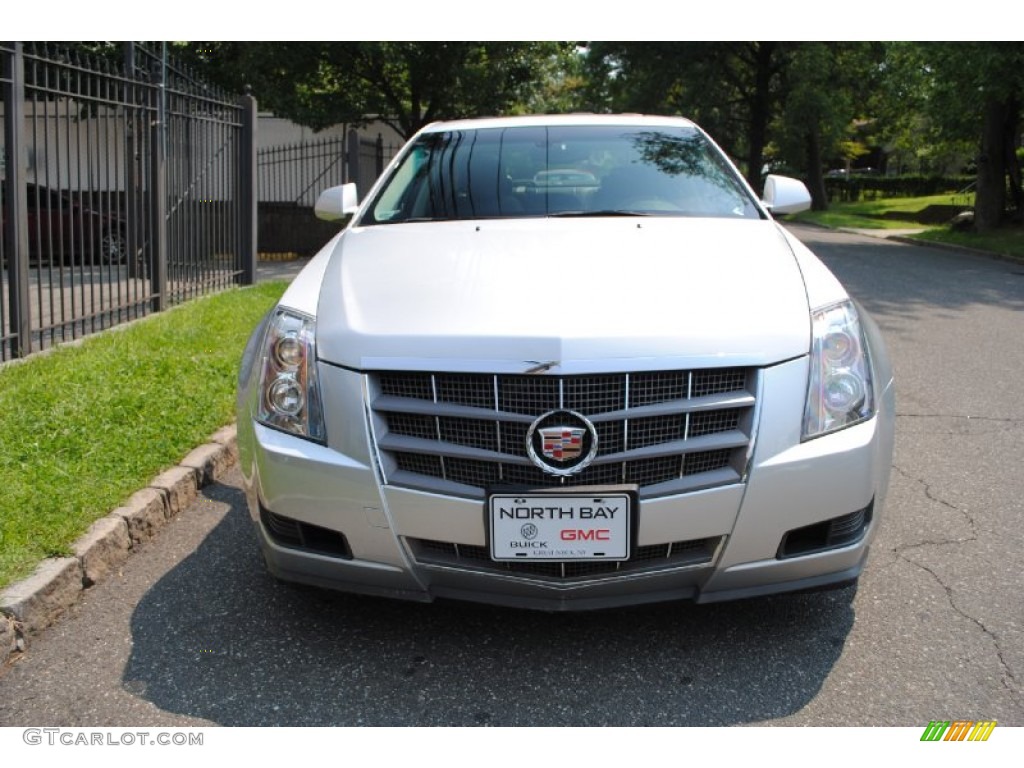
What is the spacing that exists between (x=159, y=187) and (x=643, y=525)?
789 cm

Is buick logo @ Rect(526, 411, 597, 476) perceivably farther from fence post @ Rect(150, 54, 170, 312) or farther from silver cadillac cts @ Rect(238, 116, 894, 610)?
fence post @ Rect(150, 54, 170, 312)

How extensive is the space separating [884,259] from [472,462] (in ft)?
58.7

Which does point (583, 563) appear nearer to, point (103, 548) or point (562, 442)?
point (562, 442)

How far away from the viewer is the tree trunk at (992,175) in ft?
81.0

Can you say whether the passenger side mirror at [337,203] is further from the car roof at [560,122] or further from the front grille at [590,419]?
the front grille at [590,419]

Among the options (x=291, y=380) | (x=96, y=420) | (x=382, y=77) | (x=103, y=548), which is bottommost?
(x=103, y=548)

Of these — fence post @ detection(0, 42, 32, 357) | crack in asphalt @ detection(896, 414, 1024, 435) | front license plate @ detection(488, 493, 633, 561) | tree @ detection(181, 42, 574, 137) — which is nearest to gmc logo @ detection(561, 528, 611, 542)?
front license plate @ detection(488, 493, 633, 561)

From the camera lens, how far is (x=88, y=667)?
10.5ft

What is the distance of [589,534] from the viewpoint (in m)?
2.97

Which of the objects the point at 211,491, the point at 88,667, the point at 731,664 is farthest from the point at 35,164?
the point at 731,664

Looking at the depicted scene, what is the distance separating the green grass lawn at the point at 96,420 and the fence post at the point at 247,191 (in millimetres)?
4344

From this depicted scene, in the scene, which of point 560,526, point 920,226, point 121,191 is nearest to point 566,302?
point 560,526

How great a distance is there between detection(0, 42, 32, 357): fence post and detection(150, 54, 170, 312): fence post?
2.57 meters

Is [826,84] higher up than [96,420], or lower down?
higher up
